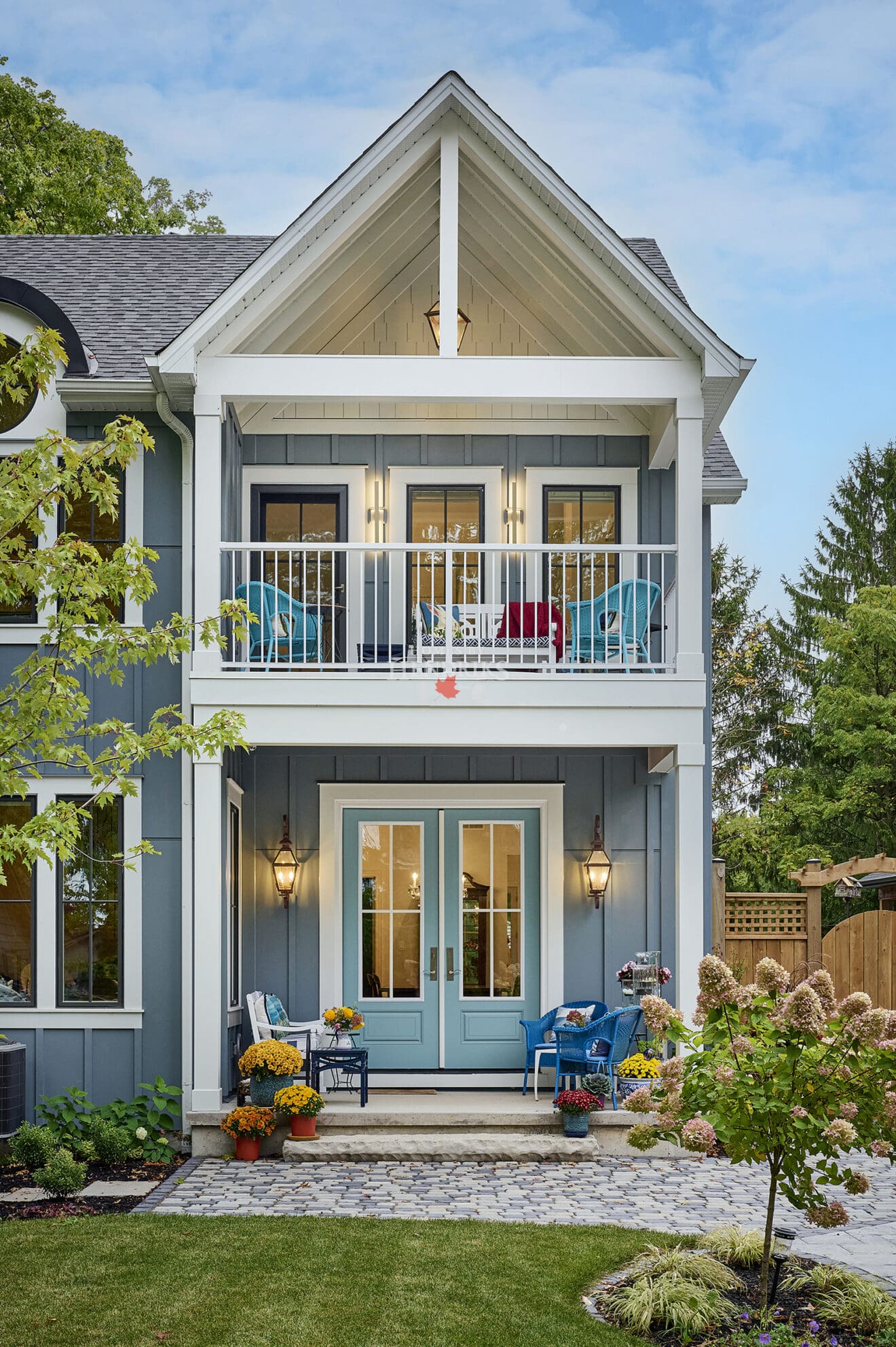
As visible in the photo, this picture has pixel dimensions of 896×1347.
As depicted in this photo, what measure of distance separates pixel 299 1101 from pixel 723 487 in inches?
234

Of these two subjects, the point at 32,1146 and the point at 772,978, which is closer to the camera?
the point at 772,978

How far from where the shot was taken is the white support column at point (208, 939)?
866 cm

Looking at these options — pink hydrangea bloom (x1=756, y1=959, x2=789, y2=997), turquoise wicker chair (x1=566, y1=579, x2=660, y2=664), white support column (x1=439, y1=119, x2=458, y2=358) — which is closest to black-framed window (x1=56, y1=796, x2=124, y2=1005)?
turquoise wicker chair (x1=566, y1=579, x2=660, y2=664)

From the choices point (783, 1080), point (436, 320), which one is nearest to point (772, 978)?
point (783, 1080)

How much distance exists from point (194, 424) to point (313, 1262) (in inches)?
232

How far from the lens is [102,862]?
9258mm

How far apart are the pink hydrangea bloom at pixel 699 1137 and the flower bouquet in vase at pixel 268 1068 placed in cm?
413

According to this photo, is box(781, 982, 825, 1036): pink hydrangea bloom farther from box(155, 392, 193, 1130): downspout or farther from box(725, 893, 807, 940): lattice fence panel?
box(725, 893, 807, 940): lattice fence panel

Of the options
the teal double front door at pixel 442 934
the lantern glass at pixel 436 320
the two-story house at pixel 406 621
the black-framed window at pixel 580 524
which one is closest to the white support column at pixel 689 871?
the two-story house at pixel 406 621

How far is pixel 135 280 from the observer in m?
12.2

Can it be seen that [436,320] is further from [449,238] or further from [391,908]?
[391,908]

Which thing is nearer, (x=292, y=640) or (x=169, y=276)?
(x=292, y=640)

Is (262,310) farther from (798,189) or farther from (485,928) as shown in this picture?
(798,189)

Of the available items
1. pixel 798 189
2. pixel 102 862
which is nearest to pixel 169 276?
pixel 102 862
